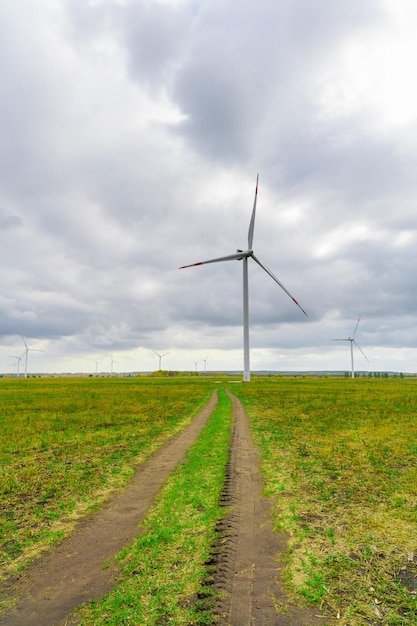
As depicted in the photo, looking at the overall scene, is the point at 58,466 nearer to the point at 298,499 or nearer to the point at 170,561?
the point at 170,561

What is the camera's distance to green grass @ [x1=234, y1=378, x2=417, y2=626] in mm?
7043

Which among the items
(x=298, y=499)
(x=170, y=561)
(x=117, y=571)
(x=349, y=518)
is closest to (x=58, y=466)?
(x=117, y=571)

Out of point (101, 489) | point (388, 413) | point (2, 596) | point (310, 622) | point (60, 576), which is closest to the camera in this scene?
point (310, 622)

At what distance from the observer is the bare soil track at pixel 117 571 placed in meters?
6.50

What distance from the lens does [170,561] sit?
8219 millimetres

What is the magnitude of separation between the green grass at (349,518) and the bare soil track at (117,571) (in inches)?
23.7

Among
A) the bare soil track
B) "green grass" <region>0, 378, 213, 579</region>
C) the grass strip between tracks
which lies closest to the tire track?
the bare soil track

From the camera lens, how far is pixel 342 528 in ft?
33.8

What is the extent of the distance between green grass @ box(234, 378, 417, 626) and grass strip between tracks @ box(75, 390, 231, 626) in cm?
202

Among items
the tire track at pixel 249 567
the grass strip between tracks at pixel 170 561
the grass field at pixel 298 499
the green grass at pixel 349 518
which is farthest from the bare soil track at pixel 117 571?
the green grass at pixel 349 518

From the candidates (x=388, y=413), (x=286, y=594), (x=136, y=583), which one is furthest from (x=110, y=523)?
(x=388, y=413)

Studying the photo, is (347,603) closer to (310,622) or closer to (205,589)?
(310,622)

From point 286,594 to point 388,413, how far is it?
114 ft

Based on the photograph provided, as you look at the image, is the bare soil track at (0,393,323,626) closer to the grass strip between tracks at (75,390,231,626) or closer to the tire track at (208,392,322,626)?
the tire track at (208,392,322,626)
